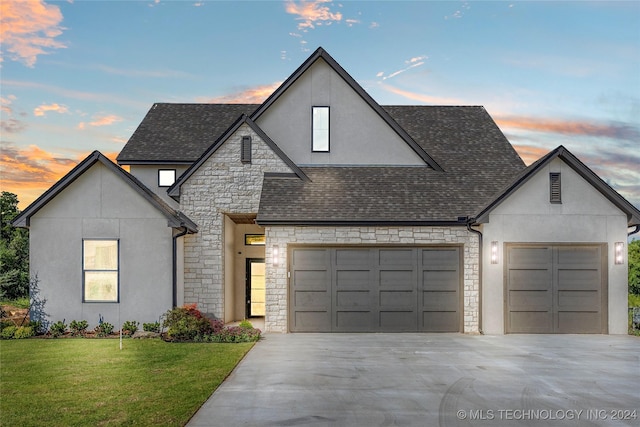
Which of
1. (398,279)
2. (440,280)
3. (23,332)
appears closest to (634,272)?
(440,280)

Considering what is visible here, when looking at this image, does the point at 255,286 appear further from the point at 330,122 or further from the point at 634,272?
the point at 634,272

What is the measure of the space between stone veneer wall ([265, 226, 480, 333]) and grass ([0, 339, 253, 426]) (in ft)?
9.72

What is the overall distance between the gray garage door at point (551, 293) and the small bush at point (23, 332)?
44.1ft

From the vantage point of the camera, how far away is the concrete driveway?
7.61m

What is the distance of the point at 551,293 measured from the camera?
52.9ft

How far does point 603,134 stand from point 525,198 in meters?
10.1

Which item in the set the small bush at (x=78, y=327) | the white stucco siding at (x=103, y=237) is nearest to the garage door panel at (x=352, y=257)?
the white stucco siding at (x=103, y=237)

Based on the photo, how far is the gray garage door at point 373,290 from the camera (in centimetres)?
1630

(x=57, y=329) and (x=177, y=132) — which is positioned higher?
(x=177, y=132)

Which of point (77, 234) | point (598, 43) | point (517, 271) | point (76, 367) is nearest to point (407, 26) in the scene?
point (598, 43)

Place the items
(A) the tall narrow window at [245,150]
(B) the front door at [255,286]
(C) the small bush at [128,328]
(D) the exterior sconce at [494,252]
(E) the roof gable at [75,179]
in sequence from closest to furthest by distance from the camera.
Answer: (C) the small bush at [128,328] < (E) the roof gable at [75,179] < (D) the exterior sconce at [494,252] < (A) the tall narrow window at [245,150] < (B) the front door at [255,286]

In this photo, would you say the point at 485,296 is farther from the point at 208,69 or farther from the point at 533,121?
the point at 208,69

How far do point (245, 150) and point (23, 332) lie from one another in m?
8.13

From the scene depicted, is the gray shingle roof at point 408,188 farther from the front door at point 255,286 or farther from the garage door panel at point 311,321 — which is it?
the front door at point 255,286
